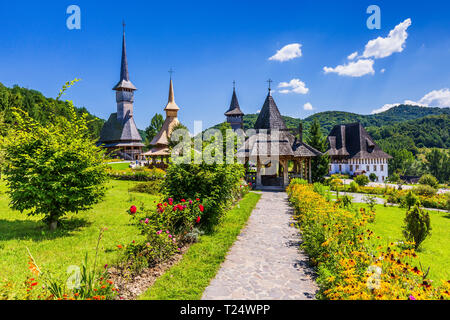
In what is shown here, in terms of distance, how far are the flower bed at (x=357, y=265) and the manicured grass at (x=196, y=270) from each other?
2.06 metres

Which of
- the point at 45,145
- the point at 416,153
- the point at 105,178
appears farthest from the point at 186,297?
the point at 416,153

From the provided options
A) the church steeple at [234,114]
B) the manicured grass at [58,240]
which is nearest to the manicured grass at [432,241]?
the manicured grass at [58,240]

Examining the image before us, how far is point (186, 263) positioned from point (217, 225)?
3.23 meters

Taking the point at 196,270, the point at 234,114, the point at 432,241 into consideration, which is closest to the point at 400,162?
the point at 234,114

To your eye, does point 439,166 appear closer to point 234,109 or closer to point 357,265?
point 234,109

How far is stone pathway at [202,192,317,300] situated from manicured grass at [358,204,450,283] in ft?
8.25

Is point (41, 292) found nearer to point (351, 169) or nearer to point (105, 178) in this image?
point (105, 178)

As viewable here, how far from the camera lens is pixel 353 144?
43.0 meters

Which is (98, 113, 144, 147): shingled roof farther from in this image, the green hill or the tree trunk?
the tree trunk

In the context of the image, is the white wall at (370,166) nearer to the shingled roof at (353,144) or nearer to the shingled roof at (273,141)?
the shingled roof at (353,144)

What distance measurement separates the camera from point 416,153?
8144cm

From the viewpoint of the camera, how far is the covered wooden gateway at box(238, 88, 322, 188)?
18594 mm

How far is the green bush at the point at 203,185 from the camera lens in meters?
7.95

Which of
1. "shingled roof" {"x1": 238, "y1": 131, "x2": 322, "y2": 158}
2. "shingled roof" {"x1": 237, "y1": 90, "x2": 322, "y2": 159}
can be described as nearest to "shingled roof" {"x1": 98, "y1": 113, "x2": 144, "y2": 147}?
"shingled roof" {"x1": 237, "y1": 90, "x2": 322, "y2": 159}
